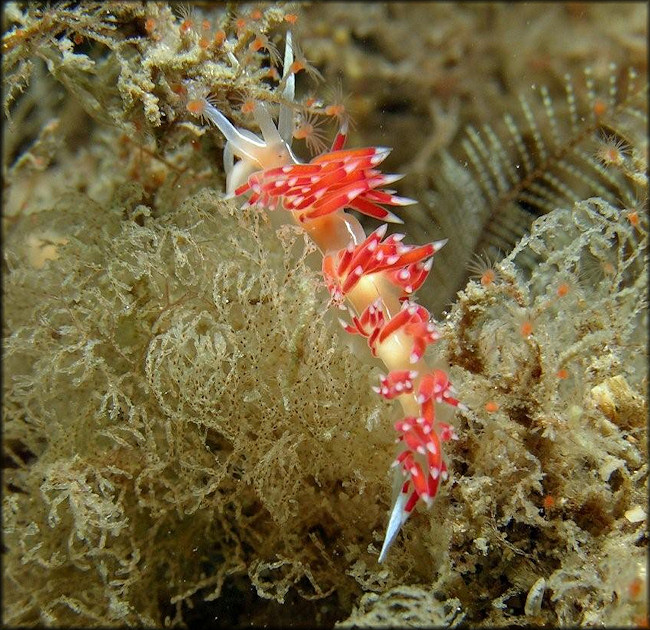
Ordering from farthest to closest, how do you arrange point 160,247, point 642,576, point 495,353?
point 160,247 < point 495,353 < point 642,576

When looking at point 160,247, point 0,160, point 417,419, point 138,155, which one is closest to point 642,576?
point 417,419

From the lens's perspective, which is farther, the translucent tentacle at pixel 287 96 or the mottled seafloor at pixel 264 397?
the translucent tentacle at pixel 287 96

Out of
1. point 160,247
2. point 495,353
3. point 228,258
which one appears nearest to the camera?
point 495,353

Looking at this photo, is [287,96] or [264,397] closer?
[264,397]

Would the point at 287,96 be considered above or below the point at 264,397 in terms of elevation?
above

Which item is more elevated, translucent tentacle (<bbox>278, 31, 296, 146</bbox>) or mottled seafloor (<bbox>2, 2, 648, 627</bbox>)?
translucent tentacle (<bbox>278, 31, 296, 146</bbox>)

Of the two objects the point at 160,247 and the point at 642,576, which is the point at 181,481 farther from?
the point at 642,576

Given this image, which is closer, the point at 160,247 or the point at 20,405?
the point at 160,247

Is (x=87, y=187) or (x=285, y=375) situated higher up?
(x=87, y=187)

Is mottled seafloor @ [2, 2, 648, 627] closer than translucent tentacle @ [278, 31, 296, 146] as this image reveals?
Yes

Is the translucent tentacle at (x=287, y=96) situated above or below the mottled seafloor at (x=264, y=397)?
above

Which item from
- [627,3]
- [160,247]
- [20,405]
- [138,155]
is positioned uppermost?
[627,3]
